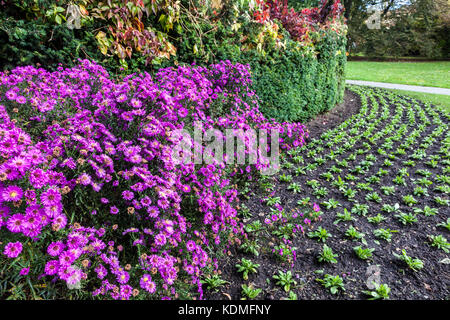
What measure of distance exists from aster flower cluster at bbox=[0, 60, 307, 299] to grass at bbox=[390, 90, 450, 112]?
848 centimetres

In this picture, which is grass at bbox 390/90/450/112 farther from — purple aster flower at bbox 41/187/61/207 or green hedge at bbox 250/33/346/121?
purple aster flower at bbox 41/187/61/207

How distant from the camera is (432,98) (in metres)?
8.91

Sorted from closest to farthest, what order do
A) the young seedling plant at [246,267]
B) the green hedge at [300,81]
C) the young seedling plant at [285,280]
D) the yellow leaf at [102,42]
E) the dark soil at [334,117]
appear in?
the young seedling plant at [285,280], the young seedling plant at [246,267], the yellow leaf at [102,42], the green hedge at [300,81], the dark soil at [334,117]

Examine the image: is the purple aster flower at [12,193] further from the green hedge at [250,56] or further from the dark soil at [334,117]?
the dark soil at [334,117]

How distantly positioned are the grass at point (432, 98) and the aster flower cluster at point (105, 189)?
27.8ft

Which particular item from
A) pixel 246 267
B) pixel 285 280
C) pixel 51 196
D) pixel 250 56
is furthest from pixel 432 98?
pixel 51 196

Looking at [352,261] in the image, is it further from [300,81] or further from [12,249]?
[300,81]

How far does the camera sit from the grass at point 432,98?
817cm

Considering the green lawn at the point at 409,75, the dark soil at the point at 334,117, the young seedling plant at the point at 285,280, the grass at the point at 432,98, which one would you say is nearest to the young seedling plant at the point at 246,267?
the young seedling plant at the point at 285,280

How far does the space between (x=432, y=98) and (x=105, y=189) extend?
1061cm

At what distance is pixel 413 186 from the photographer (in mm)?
3738
